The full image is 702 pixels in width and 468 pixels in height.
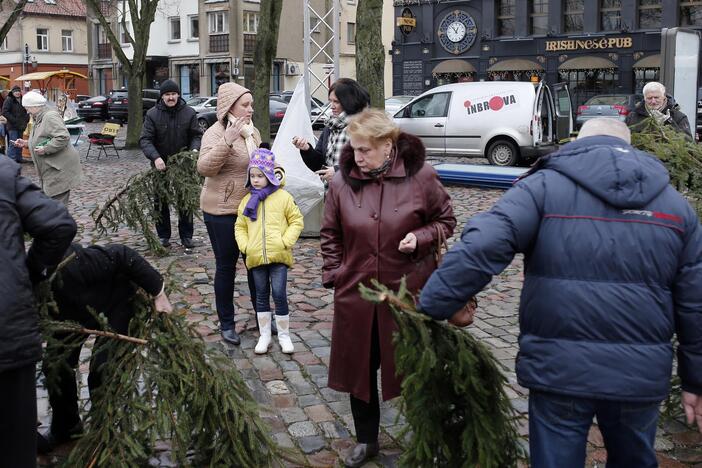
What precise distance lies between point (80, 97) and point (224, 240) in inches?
2010

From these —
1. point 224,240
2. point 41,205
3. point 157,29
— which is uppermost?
point 157,29

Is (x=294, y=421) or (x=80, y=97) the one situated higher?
(x=80, y=97)

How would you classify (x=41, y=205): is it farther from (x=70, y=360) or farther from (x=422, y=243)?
(x=422, y=243)

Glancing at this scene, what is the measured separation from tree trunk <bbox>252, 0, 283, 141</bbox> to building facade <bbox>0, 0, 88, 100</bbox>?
49912mm

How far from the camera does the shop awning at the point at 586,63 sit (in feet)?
127

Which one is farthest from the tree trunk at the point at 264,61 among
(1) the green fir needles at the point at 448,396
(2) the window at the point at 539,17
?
(2) the window at the point at 539,17

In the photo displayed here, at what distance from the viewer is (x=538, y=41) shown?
40.6 m

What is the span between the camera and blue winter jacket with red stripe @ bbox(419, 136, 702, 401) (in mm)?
2797

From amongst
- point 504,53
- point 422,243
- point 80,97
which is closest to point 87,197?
point 422,243

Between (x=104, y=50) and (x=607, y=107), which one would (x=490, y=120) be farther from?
(x=104, y=50)

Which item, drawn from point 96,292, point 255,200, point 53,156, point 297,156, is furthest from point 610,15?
point 96,292

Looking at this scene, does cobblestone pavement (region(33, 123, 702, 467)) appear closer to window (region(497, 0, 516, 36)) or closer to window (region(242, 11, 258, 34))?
window (region(497, 0, 516, 36))

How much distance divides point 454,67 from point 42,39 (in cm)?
3710

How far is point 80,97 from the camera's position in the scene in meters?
53.9
